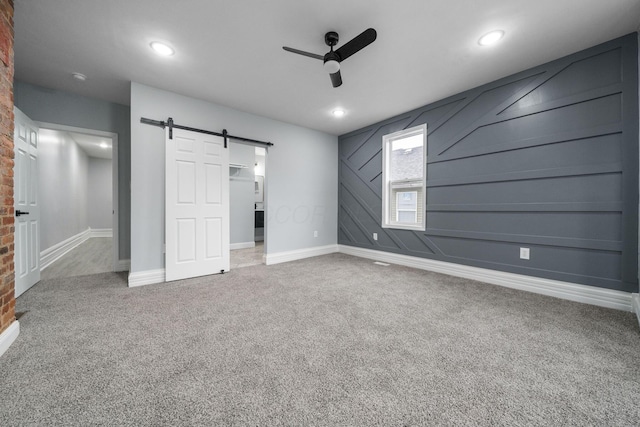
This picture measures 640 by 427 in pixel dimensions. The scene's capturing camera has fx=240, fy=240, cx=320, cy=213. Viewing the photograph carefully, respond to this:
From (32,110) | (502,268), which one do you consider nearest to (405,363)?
(502,268)

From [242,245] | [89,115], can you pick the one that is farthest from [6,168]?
[242,245]

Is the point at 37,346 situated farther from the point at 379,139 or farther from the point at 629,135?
the point at 629,135

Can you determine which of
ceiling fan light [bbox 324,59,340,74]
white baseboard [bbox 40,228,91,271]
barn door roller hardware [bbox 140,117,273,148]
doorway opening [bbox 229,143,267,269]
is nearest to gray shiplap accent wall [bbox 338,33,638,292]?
ceiling fan light [bbox 324,59,340,74]

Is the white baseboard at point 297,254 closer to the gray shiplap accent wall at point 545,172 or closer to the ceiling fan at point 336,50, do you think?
the gray shiplap accent wall at point 545,172

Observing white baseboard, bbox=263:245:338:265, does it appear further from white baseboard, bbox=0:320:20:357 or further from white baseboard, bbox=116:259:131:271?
white baseboard, bbox=0:320:20:357

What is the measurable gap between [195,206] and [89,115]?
2.06 meters

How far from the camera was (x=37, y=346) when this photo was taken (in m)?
1.64

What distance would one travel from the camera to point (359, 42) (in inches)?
75.0

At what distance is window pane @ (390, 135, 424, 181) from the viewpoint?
391 cm

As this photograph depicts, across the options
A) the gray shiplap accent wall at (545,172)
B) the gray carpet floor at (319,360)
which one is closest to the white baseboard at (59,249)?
the gray carpet floor at (319,360)

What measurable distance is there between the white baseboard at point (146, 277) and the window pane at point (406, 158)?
3846mm

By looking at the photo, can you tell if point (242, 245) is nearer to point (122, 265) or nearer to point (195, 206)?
point (122, 265)

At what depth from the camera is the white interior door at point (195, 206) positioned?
3150mm

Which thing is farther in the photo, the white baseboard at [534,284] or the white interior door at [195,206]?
the white interior door at [195,206]
